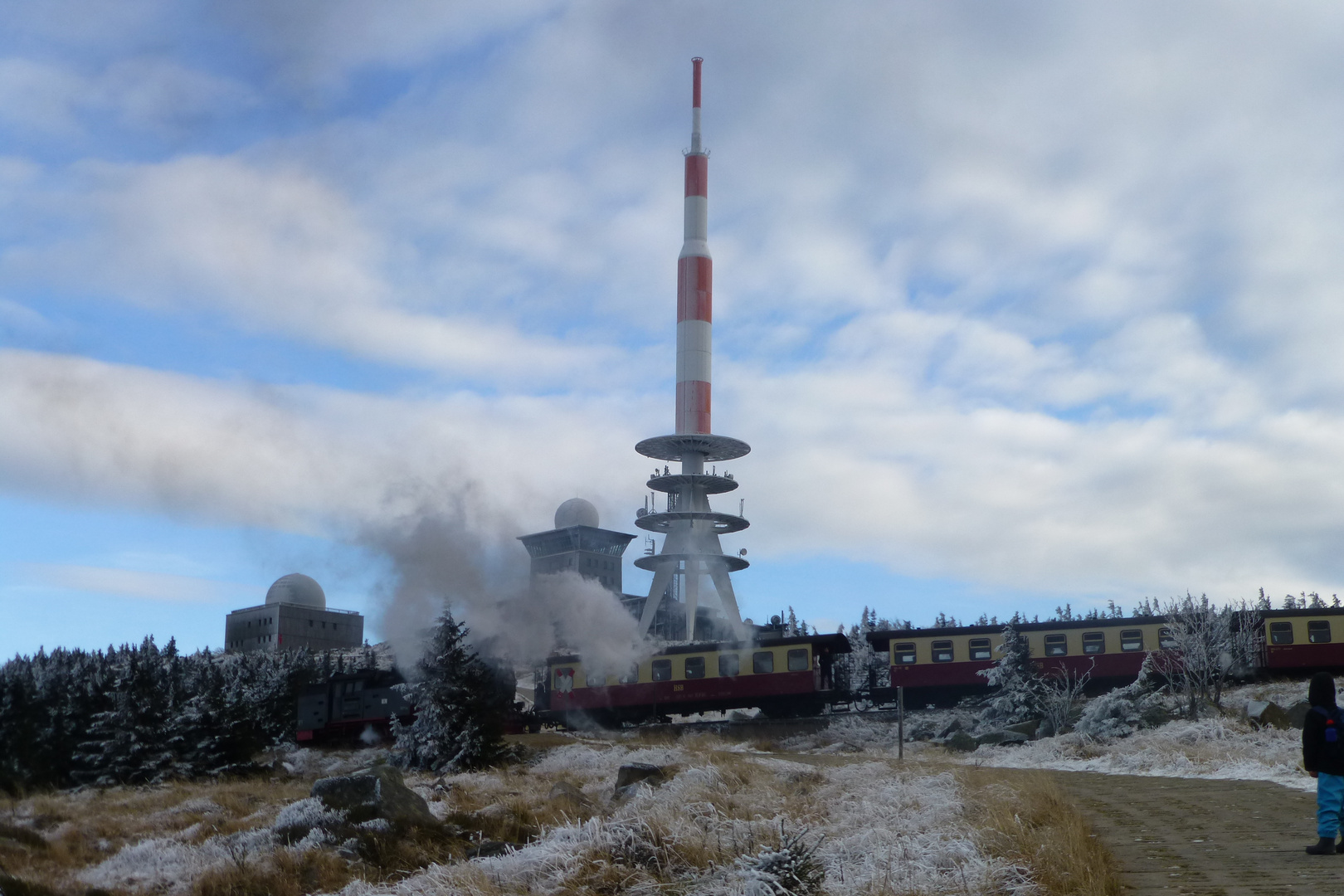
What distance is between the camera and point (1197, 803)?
14320 mm

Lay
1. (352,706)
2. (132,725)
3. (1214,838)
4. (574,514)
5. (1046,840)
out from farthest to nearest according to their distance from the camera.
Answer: (574,514) → (352,706) → (132,725) → (1214,838) → (1046,840)

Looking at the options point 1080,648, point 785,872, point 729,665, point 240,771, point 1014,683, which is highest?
point 1080,648

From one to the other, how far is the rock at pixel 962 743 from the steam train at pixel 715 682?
8.89 meters

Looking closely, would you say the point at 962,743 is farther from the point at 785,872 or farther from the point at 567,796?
the point at 785,872

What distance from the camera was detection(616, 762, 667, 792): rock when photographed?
1889cm

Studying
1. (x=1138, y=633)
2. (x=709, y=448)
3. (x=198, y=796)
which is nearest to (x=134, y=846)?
(x=198, y=796)

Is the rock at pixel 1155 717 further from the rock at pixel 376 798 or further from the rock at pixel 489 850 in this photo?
the rock at pixel 489 850

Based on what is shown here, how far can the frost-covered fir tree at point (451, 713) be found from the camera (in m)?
34.0

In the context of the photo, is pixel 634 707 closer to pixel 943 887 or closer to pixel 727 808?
pixel 727 808

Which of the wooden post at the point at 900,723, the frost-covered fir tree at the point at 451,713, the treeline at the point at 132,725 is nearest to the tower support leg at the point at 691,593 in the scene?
the treeline at the point at 132,725

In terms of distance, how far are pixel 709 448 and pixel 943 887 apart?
64550 mm

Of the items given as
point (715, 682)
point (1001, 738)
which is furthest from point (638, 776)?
point (715, 682)

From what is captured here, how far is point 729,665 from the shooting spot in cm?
4656

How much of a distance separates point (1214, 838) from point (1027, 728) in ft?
93.1
